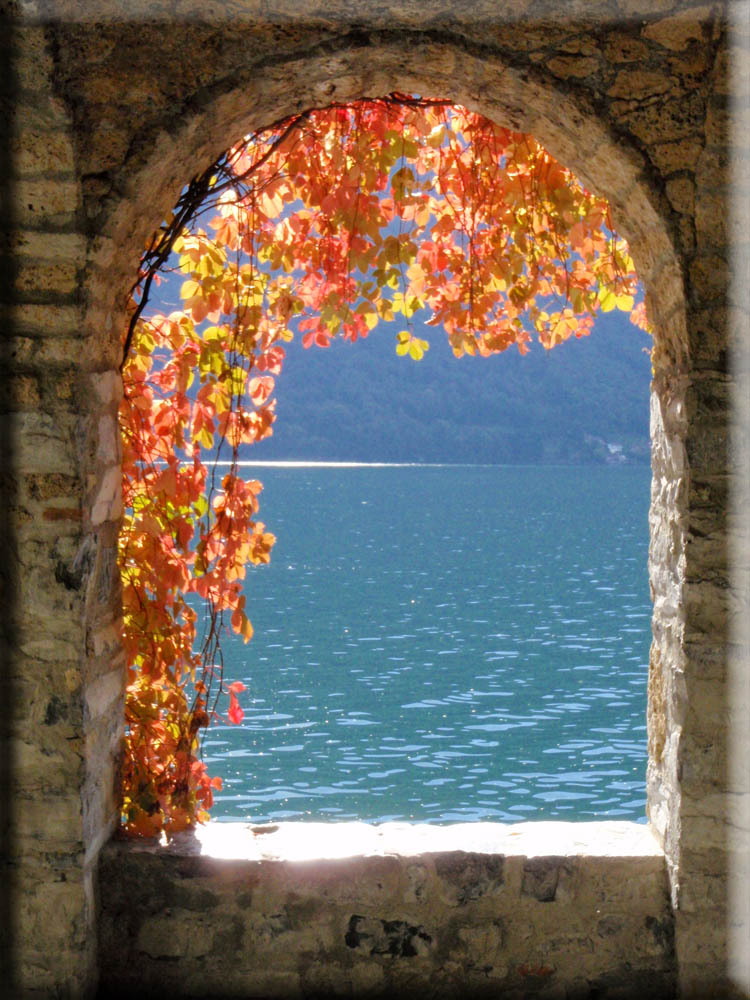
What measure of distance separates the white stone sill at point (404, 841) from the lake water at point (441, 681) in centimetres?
477

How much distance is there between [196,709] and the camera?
9.88ft

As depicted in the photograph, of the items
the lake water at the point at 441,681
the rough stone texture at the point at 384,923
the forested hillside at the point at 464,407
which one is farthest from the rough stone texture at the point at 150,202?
the forested hillside at the point at 464,407

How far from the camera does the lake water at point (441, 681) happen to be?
809cm

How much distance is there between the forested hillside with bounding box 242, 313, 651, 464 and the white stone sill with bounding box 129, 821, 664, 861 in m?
65.6

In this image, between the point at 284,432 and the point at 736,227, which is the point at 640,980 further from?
the point at 284,432

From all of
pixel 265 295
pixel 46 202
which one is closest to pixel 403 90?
pixel 46 202

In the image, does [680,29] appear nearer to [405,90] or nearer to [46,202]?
[405,90]

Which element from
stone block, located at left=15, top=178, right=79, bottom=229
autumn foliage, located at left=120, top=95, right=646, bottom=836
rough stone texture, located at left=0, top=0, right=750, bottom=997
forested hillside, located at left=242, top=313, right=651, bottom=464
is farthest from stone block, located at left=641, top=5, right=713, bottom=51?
forested hillside, located at left=242, top=313, right=651, bottom=464

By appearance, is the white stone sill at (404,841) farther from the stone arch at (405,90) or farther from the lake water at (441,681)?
the lake water at (441,681)

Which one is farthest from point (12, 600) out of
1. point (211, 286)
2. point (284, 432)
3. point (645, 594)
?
point (284, 432)

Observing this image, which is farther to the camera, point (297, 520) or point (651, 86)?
point (297, 520)

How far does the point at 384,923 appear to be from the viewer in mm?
2549

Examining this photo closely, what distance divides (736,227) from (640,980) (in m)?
1.64

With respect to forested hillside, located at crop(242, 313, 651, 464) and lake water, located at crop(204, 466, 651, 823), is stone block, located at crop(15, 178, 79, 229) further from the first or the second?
forested hillside, located at crop(242, 313, 651, 464)
